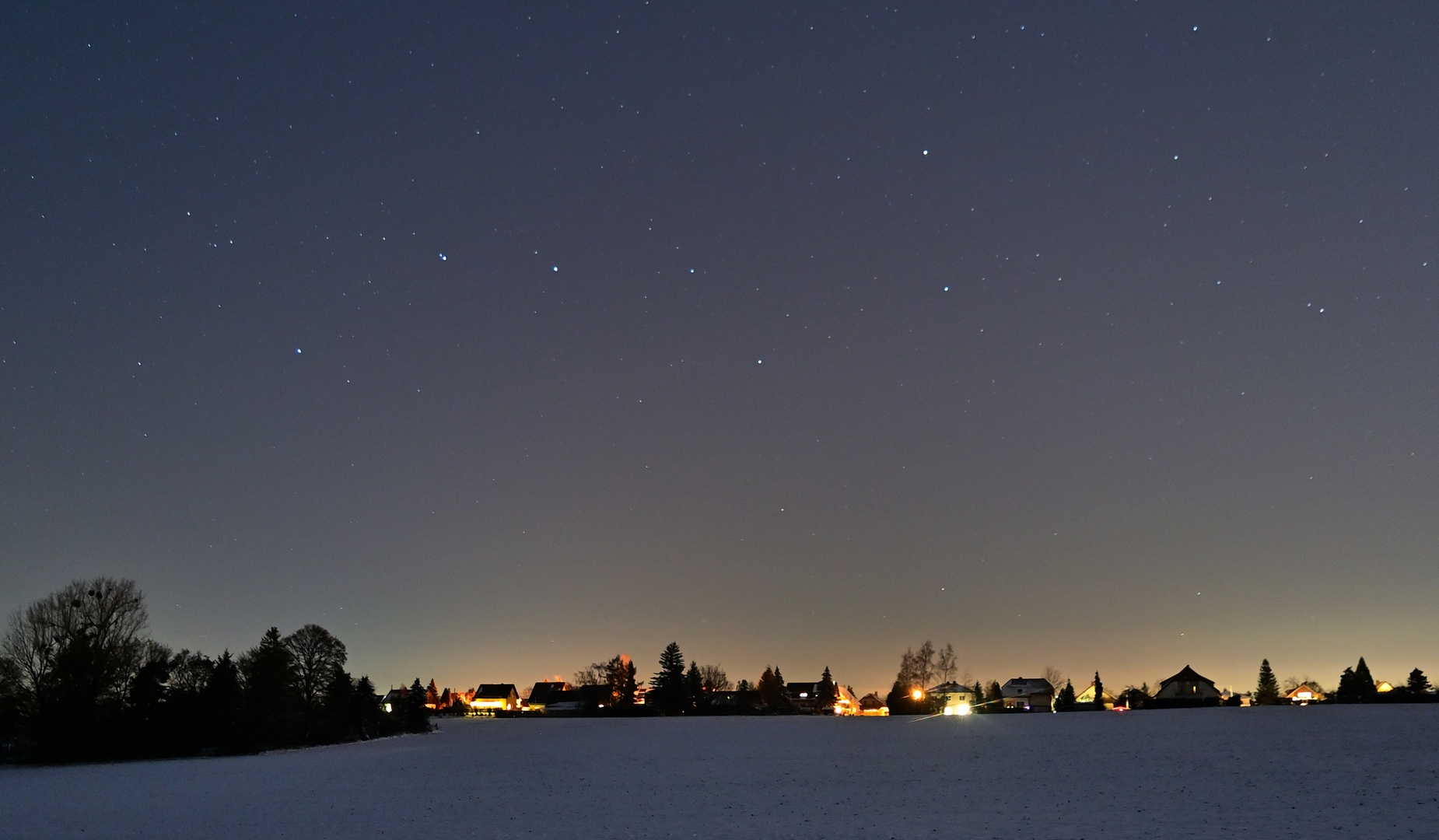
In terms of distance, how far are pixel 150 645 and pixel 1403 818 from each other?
66069mm

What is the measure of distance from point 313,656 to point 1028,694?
312 feet

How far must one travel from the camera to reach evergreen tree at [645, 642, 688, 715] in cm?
10706

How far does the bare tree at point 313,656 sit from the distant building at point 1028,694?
7412 centimetres

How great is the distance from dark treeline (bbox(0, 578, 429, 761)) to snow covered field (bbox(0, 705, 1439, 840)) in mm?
5345

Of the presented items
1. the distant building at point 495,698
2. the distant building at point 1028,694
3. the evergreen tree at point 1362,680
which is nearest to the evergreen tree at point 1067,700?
the distant building at point 1028,694

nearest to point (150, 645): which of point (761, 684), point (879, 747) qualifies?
point (879, 747)

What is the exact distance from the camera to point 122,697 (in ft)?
178

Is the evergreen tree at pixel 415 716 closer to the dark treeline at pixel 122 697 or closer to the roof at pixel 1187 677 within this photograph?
the dark treeline at pixel 122 697

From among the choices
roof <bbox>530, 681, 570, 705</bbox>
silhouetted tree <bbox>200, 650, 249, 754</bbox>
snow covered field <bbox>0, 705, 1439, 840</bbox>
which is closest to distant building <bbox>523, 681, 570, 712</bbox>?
roof <bbox>530, 681, 570, 705</bbox>

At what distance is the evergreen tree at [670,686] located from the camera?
10706cm

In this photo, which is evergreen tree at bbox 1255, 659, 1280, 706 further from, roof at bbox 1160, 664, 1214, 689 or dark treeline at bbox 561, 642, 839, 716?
dark treeline at bbox 561, 642, 839, 716

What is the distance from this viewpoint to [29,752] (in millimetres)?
51219

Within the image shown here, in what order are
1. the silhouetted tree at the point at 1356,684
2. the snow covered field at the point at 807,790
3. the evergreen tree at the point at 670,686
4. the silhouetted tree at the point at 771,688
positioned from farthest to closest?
the silhouetted tree at the point at 771,688 → the evergreen tree at the point at 670,686 → the silhouetted tree at the point at 1356,684 → the snow covered field at the point at 807,790

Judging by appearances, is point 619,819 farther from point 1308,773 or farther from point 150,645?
point 150,645
